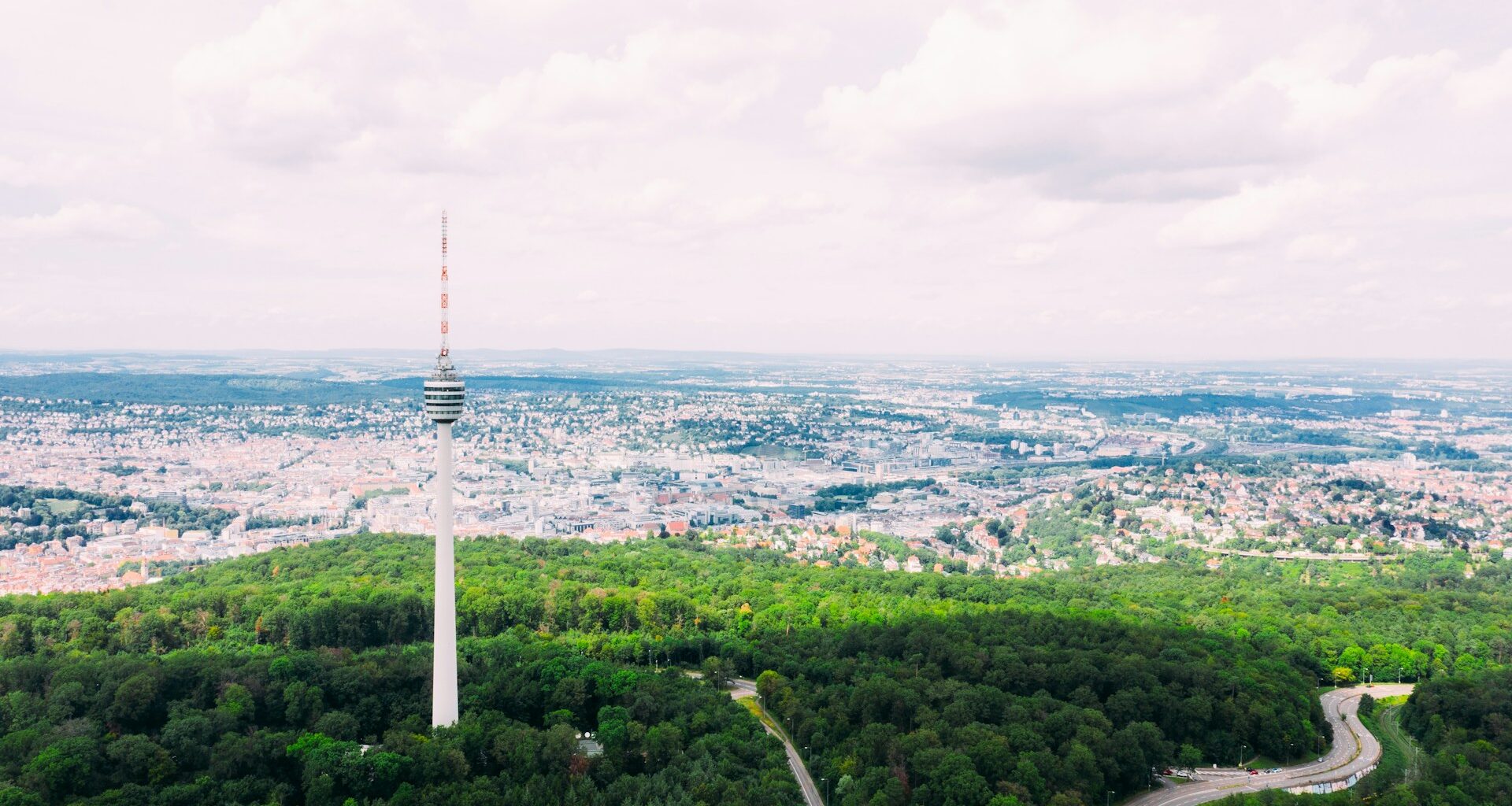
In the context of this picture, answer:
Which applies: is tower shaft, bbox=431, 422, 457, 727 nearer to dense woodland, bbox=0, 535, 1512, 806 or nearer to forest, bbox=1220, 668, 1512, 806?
dense woodland, bbox=0, 535, 1512, 806

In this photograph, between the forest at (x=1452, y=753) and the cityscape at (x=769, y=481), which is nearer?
the forest at (x=1452, y=753)

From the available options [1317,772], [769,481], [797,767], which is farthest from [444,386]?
[769,481]

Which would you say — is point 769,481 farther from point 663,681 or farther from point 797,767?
point 797,767

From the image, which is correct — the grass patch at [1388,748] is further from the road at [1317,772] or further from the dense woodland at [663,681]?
the dense woodland at [663,681]

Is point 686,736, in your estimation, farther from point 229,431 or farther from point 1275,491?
point 229,431

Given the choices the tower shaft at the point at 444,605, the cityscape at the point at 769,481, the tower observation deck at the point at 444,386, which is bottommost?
the cityscape at the point at 769,481

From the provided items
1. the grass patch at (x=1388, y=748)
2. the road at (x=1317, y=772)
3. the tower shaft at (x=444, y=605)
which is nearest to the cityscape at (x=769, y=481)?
the road at (x=1317, y=772)
